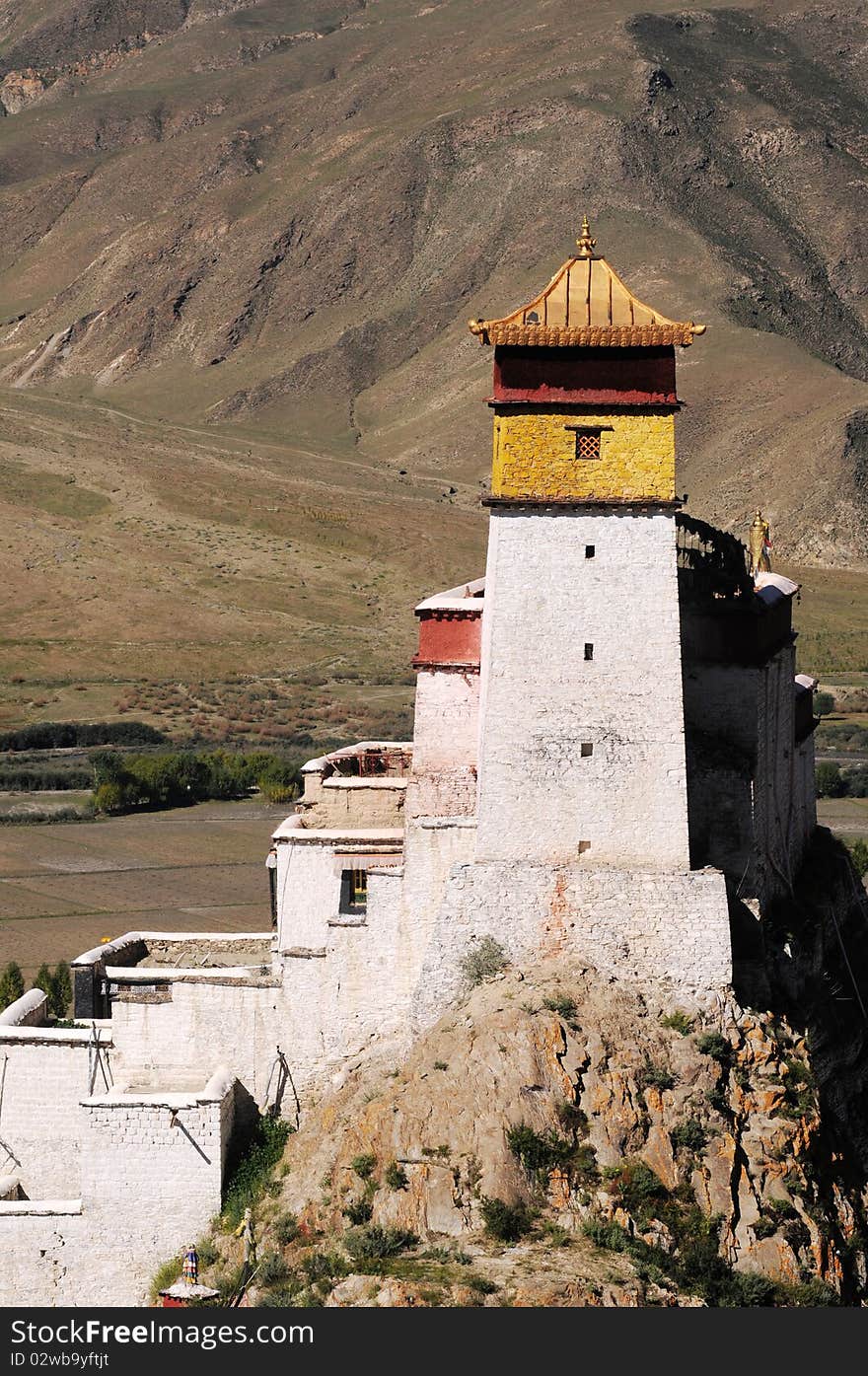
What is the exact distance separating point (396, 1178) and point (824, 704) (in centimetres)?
6701

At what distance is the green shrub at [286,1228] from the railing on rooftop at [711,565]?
10.7 metres

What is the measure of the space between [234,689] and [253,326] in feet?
343

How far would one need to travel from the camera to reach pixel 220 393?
181m

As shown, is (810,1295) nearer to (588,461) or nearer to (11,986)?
(588,461)

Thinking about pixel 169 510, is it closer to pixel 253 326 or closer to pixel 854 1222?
pixel 253 326

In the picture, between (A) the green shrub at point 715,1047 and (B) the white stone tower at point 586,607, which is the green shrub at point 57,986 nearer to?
(B) the white stone tower at point 586,607

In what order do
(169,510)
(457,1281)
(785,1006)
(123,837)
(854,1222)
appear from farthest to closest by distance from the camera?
(169,510) < (123,837) < (785,1006) < (854,1222) < (457,1281)

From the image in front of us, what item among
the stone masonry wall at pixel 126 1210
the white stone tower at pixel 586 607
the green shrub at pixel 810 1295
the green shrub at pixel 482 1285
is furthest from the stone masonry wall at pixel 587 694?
the green shrub at pixel 482 1285

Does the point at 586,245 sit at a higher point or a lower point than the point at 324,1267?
higher

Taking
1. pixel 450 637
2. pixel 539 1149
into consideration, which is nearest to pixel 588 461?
pixel 450 637

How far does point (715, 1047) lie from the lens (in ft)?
90.5

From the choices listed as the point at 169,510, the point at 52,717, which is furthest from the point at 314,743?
the point at 169,510

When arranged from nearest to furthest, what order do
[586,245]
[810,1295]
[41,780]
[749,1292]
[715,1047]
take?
[749,1292]
[810,1295]
[715,1047]
[586,245]
[41,780]

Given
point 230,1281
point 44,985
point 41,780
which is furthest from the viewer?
point 41,780
